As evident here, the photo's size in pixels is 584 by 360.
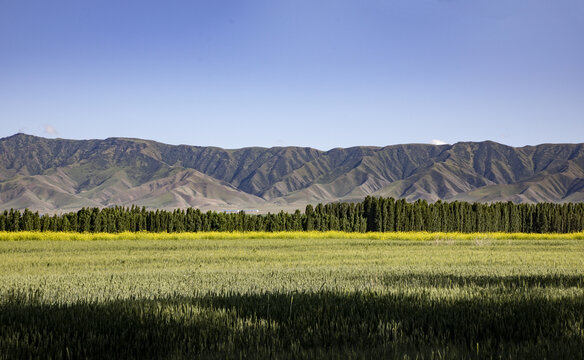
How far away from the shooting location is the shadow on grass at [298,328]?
21.3 feet

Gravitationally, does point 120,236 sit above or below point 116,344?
below

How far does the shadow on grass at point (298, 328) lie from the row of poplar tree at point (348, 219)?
7103 centimetres

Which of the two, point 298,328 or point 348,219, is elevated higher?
point 298,328

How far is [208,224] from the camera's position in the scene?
88.2 meters

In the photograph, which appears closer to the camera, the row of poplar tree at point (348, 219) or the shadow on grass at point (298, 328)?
the shadow on grass at point (298, 328)

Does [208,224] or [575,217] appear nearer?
[208,224]

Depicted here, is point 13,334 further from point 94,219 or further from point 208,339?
point 94,219

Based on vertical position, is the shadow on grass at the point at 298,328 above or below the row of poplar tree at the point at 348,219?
above

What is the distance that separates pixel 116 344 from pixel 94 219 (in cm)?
7650

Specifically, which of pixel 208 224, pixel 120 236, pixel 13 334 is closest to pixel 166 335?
pixel 13 334

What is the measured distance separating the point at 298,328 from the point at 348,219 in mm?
92528

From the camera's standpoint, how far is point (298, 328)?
7832mm

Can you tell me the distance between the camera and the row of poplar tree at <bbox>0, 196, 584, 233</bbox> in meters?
77.8

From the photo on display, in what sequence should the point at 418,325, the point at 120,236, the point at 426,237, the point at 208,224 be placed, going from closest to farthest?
1. the point at 418,325
2. the point at 120,236
3. the point at 426,237
4. the point at 208,224
